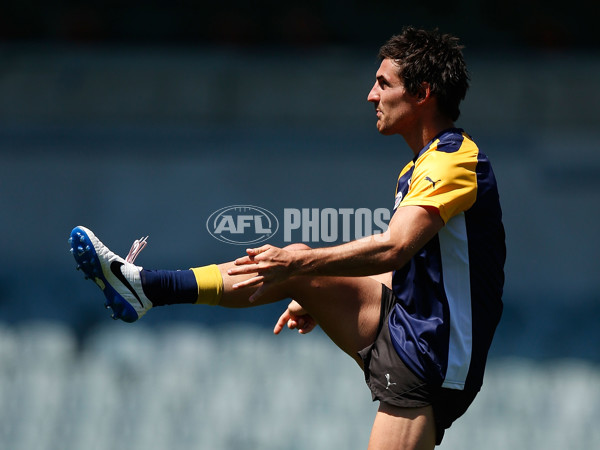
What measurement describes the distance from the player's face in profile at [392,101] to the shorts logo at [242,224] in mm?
1803

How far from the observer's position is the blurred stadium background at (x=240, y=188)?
389cm

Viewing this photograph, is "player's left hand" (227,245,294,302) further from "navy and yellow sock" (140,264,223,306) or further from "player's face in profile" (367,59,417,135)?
"player's face in profile" (367,59,417,135)

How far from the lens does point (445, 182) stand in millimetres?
2062

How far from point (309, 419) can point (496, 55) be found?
2.09 m

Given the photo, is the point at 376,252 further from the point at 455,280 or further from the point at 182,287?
the point at 182,287

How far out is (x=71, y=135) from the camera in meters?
4.46

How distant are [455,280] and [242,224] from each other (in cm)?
212

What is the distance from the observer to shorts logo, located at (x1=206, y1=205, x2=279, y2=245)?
13.4 feet

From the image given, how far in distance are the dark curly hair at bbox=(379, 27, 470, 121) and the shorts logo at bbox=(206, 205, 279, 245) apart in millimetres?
1868

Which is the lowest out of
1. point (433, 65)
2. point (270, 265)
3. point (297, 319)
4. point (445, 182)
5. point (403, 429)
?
point (403, 429)

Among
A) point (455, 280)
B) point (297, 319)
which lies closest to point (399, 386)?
point (455, 280)

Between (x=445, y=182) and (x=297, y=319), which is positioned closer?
(x=445, y=182)

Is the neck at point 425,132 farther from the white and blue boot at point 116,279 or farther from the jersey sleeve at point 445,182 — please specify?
the white and blue boot at point 116,279

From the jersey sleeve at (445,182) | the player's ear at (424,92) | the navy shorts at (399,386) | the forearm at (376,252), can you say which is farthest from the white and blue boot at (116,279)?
the player's ear at (424,92)
